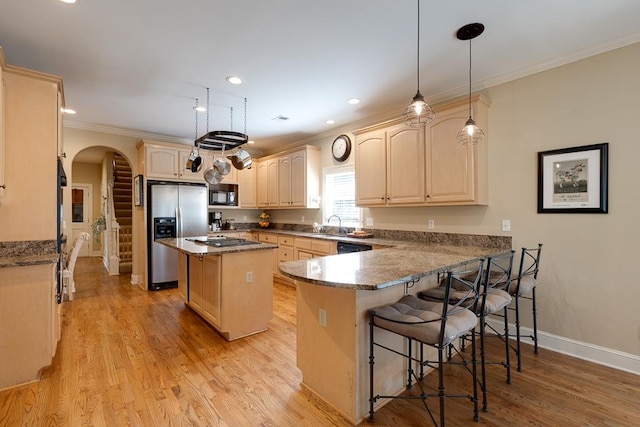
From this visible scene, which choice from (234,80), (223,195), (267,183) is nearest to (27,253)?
(234,80)

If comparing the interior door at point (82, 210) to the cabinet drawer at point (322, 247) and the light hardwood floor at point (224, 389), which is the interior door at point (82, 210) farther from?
the cabinet drawer at point (322, 247)

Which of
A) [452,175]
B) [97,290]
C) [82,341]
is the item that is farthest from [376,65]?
[97,290]

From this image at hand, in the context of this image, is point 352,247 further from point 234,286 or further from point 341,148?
point 341,148

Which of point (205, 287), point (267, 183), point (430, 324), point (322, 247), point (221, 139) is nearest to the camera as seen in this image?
point (430, 324)

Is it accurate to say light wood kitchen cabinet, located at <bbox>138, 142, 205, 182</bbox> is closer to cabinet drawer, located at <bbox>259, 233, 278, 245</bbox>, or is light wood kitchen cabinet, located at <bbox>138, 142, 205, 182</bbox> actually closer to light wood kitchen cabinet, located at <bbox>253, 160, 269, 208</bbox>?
light wood kitchen cabinet, located at <bbox>253, 160, 269, 208</bbox>

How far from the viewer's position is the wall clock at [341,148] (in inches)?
189

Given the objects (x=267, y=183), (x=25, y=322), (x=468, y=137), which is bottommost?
(x=25, y=322)

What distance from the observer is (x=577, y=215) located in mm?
2689

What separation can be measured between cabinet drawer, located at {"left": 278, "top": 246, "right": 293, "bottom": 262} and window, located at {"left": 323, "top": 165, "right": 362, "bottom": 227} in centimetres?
78

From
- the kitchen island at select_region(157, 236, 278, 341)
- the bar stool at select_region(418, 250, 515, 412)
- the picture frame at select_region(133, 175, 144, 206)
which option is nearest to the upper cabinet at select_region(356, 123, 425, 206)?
the bar stool at select_region(418, 250, 515, 412)

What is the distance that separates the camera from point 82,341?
A: 118 inches

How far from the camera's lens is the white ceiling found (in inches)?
83.6

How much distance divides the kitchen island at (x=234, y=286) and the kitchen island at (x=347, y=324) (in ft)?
3.50

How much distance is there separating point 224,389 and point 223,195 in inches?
169
